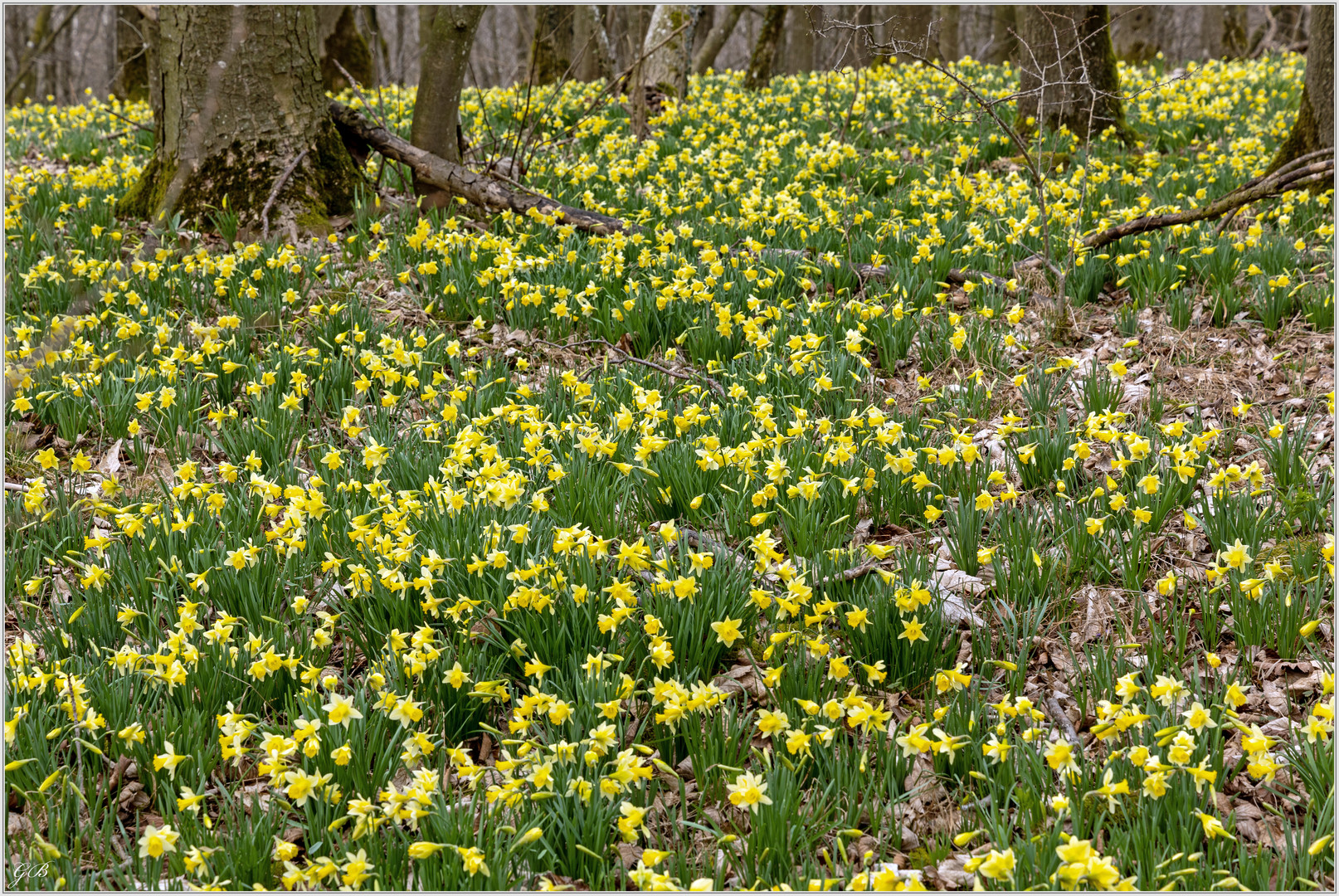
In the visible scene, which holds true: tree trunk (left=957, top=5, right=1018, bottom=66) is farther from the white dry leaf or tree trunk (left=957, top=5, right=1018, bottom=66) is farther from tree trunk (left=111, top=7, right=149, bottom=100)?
tree trunk (left=111, top=7, right=149, bottom=100)

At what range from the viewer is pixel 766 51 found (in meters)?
11.5

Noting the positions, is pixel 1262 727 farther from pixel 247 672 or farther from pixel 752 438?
pixel 247 672

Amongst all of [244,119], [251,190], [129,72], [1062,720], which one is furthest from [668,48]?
[1062,720]

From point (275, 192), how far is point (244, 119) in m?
0.45

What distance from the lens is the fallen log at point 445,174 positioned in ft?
17.6

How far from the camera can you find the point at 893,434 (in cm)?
283

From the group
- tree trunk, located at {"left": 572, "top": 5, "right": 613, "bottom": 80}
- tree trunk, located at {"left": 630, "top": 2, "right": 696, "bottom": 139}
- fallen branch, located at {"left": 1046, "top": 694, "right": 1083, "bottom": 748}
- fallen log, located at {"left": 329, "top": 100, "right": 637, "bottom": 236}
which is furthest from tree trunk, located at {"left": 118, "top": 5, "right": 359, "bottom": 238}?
tree trunk, located at {"left": 572, "top": 5, "right": 613, "bottom": 80}

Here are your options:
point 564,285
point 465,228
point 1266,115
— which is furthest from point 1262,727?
point 1266,115

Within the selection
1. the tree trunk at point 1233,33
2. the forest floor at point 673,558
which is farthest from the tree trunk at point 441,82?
the tree trunk at point 1233,33

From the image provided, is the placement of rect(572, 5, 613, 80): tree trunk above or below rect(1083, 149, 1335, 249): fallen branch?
above

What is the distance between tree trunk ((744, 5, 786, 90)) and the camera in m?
11.3

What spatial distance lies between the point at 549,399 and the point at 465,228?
2.20 m

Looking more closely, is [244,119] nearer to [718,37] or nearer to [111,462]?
[111,462]

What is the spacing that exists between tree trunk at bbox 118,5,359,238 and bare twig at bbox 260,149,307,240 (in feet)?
0.03
